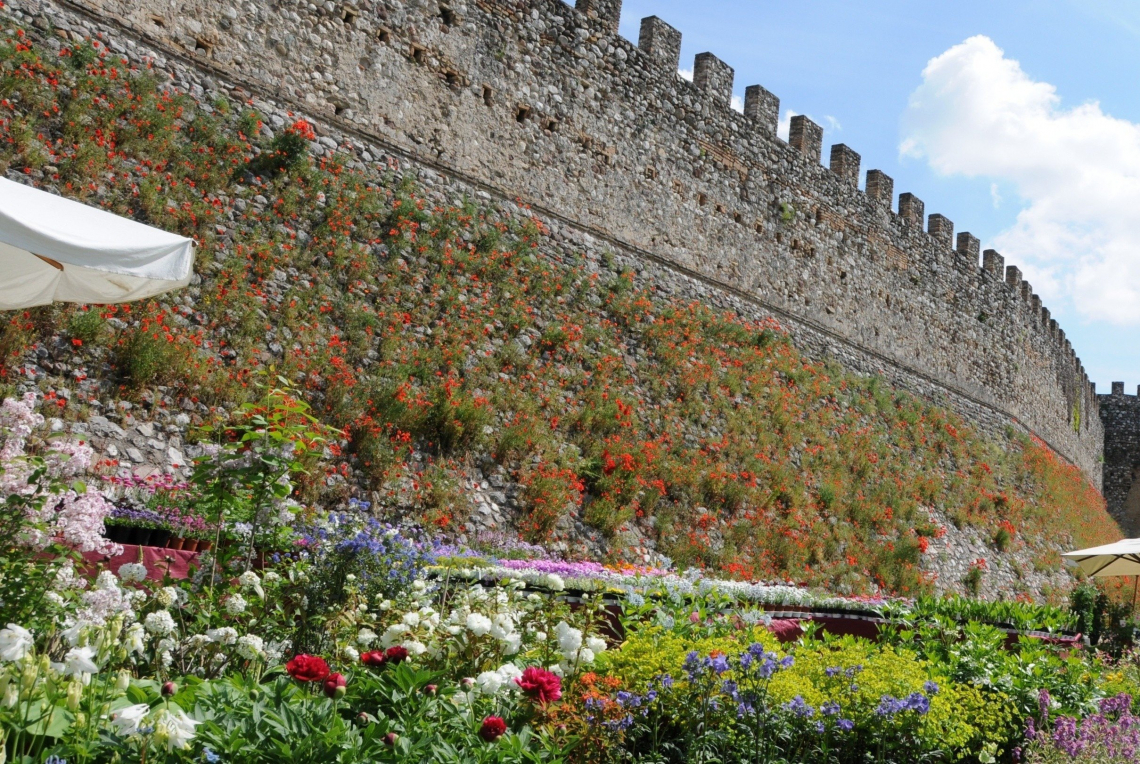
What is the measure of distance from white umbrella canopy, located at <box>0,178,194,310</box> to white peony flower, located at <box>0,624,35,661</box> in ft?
6.69

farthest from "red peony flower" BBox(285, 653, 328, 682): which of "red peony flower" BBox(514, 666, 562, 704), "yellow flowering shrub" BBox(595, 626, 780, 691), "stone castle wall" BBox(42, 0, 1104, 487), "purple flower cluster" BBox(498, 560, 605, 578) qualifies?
"stone castle wall" BBox(42, 0, 1104, 487)

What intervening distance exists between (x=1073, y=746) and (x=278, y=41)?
1014cm

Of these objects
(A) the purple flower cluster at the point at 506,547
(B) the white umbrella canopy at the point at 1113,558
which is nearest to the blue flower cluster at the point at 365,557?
(A) the purple flower cluster at the point at 506,547

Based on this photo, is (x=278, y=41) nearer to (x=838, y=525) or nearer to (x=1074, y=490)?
(x=838, y=525)

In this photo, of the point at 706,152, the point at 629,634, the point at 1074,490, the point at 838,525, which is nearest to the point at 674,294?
the point at 706,152

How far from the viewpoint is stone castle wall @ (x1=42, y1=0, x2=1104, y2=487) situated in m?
10.8

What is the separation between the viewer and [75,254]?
4.05m

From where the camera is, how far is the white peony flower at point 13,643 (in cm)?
235

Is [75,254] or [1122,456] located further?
[1122,456]

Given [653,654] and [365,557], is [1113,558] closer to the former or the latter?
[653,654]

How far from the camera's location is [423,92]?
11.8 m

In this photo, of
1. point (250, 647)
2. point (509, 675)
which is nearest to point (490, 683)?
point (509, 675)

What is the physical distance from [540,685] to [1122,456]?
40.7m

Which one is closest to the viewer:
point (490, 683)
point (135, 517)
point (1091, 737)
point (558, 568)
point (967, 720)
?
point (490, 683)
